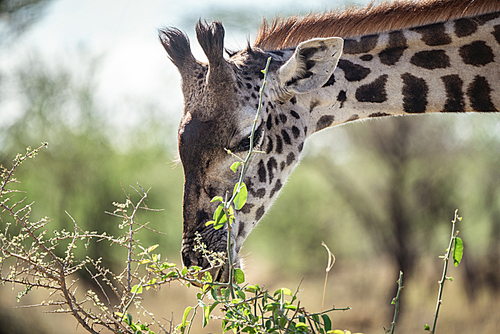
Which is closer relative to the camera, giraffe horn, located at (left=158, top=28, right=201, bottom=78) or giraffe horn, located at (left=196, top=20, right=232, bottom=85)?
giraffe horn, located at (left=196, top=20, right=232, bottom=85)

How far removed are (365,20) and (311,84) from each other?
2.03 ft

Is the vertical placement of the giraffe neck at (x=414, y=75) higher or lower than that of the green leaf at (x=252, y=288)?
higher

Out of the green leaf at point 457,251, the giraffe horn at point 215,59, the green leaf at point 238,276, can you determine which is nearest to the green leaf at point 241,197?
the green leaf at point 238,276

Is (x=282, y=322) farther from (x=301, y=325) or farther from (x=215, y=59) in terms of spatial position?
(x=215, y=59)

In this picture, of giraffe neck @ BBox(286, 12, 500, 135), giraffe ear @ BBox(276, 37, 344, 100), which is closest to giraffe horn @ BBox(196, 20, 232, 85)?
giraffe ear @ BBox(276, 37, 344, 100)

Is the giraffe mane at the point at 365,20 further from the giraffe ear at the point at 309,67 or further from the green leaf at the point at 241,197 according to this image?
the green leaf at the point at 241,197

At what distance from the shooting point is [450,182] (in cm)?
1039

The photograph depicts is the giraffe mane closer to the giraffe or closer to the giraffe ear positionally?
the giraffe

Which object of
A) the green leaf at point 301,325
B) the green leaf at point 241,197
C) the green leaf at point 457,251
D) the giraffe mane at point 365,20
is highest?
the giraffe mane at point 365,20

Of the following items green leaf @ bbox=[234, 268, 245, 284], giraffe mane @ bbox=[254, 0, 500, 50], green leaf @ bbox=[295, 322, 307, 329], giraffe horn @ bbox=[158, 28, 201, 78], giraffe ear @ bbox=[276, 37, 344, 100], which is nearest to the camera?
green leaf @ bbox=[295, 322, 307, 329]

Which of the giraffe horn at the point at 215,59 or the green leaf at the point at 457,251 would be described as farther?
the giraffe horn at the point at 215,59

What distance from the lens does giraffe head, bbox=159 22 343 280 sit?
2250 millimetres

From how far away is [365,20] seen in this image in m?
2.58

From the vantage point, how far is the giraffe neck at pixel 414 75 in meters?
2.28
